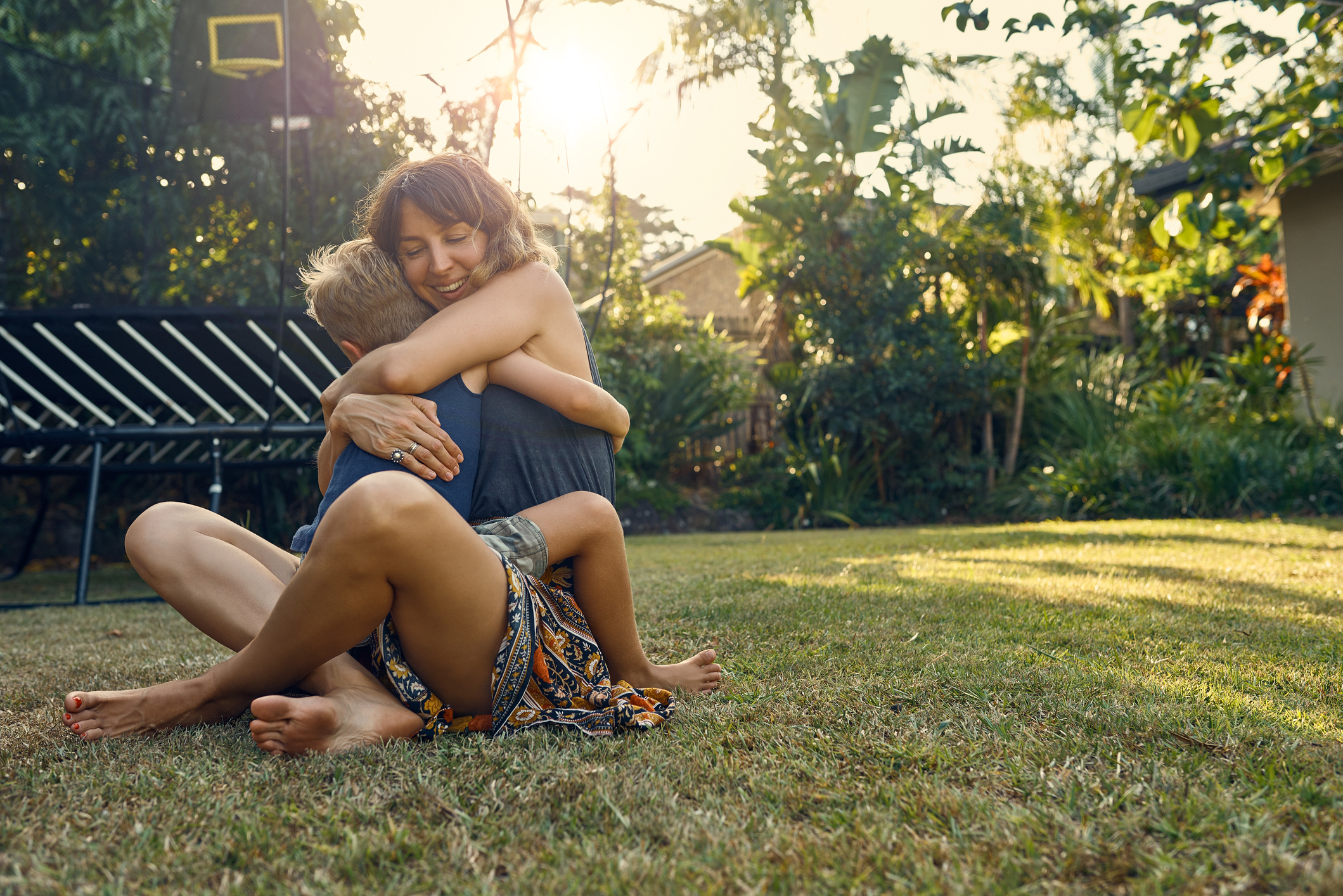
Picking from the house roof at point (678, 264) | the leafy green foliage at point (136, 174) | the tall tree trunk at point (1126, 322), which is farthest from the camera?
the house roof at point (678, 264)

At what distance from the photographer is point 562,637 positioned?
1.73 metres

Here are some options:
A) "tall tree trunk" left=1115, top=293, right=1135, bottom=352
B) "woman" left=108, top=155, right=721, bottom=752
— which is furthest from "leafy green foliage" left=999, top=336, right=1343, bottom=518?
"woman" left=108, top=155, right=721, bottom=752

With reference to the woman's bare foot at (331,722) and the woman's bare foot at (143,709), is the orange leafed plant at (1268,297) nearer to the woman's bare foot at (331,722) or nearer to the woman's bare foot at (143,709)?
the woman's bare foot at (331,722)

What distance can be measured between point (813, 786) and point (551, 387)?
2.86 ft

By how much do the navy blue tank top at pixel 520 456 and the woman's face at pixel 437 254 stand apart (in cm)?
26

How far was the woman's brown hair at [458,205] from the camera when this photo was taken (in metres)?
1.86

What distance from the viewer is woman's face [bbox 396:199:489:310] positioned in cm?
188

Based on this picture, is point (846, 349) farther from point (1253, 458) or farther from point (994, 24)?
point (994, 24)

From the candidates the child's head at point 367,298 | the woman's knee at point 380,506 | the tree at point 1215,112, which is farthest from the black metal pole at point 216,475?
the tree at point 1215,112

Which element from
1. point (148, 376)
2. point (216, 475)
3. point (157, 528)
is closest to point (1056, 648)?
point (157, 528)

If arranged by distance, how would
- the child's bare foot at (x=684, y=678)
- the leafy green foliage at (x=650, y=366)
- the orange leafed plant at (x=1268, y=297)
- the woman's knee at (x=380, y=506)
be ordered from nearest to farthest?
the woman's knee at (x=380, y=506), the child's bare foot at (x=684, y=678), the leafy green foliage at (x=650, y=366), the orange leafed plant at (x=1268, y=297)

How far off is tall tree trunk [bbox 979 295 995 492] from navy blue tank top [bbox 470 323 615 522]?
772 cm

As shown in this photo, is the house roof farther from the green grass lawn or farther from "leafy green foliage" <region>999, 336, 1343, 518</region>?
the green grass lawn

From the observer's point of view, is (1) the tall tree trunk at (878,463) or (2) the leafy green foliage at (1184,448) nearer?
(2) the leafy green foliage at (1184,448)
